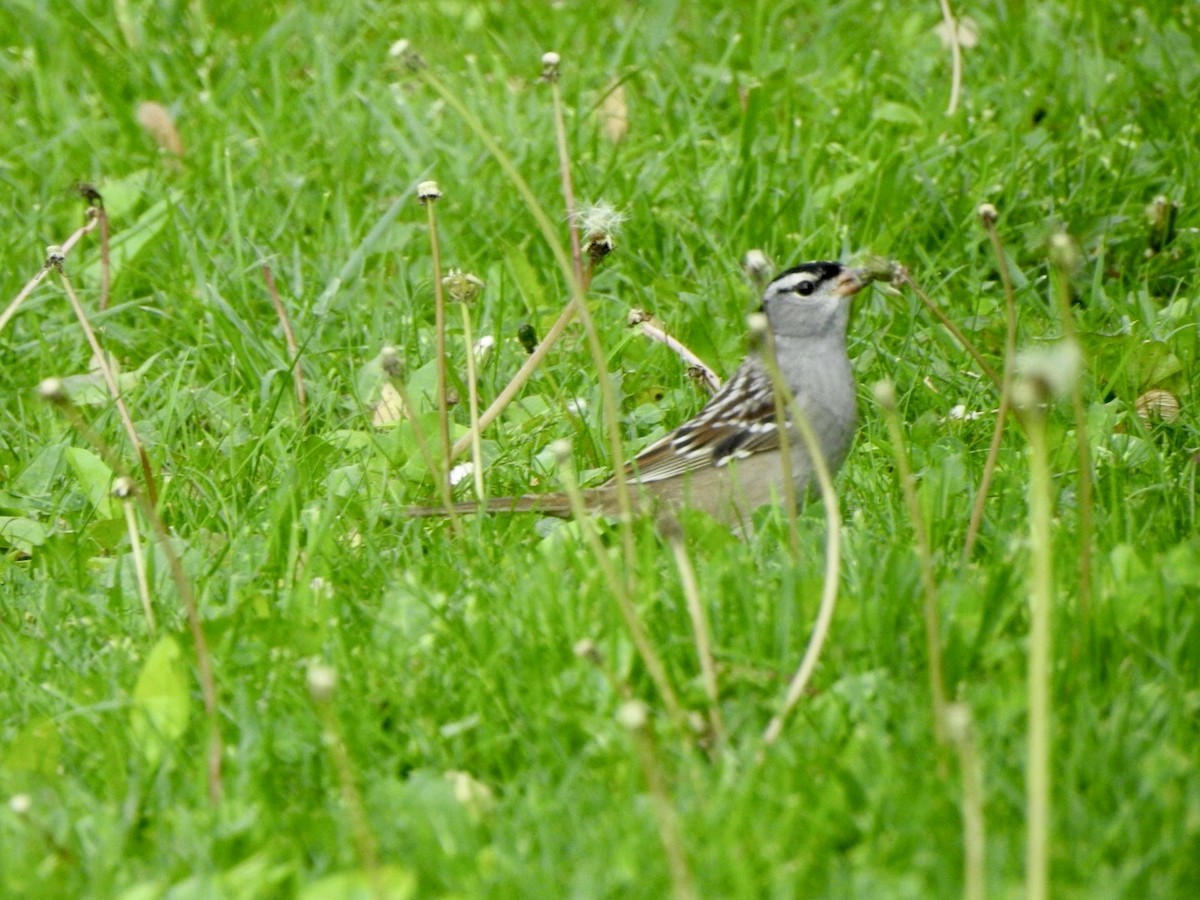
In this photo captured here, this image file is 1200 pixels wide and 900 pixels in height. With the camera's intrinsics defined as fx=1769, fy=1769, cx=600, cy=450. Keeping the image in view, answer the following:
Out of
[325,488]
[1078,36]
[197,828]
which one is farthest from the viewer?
[1078,36]

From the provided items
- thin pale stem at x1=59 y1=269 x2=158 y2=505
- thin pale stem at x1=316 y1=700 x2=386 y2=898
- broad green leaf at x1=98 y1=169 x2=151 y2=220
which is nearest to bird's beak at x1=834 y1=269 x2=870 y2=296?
thin pale stem at x1=59 y1=269 x2=158 y2=505

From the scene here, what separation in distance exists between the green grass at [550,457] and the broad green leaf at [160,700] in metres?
0.02

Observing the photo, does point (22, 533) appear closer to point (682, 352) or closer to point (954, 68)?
point (682, 352)

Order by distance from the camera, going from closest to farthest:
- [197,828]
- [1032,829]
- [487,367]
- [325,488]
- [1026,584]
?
1. [1032,829]
2. [197,828]
3. [1026,584]
4. [325,488]
5. [487,367]

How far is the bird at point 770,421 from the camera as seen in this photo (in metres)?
4.66

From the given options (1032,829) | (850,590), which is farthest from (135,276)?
(1032,829)

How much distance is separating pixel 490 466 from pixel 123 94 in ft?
10.9

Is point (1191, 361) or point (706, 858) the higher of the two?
point (706, 858)

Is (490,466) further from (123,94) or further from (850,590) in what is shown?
(123,94)

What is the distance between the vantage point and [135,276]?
19.9ft

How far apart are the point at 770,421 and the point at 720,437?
0.48 feet

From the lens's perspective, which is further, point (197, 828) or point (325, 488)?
point (325, 488)

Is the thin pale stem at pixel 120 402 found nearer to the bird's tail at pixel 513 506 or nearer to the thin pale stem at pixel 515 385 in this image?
the bird's tail at pixel 513 506

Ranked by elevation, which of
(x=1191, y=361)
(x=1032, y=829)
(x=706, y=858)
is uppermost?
(x=1032, y=829)
